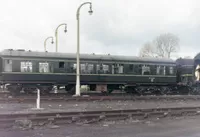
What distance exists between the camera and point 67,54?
26.8 m

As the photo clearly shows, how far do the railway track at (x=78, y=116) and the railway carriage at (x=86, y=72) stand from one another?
39.4 ft

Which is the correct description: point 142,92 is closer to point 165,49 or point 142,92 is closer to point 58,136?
point 58,136

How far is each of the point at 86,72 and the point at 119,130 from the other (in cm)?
1603

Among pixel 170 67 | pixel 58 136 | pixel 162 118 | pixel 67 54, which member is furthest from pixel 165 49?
pixel 58 136

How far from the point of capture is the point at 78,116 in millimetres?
12641

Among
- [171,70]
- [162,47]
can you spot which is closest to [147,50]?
[162,47]

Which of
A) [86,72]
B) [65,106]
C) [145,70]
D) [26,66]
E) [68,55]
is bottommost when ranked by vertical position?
[65,106]

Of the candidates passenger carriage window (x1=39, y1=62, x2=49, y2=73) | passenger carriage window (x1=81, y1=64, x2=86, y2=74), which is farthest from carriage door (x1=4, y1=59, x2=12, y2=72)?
passenger carriage window (x1=81, y1=64, x2=86, y2=74)

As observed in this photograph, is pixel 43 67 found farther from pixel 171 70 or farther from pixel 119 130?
pixel 119 130

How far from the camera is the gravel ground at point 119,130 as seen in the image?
33.5 ft

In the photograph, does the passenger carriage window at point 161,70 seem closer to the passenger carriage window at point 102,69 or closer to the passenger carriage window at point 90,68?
the passenger carriage window at point 102,69

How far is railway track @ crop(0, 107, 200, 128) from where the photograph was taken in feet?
38.0

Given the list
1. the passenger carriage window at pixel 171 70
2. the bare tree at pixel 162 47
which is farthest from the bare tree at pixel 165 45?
the passenger carriage window at pixel 171 70

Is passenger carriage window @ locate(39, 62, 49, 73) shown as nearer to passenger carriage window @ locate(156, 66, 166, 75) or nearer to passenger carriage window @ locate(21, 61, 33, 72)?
passenger carriage window @ locate(21, 61, 33, 72)
